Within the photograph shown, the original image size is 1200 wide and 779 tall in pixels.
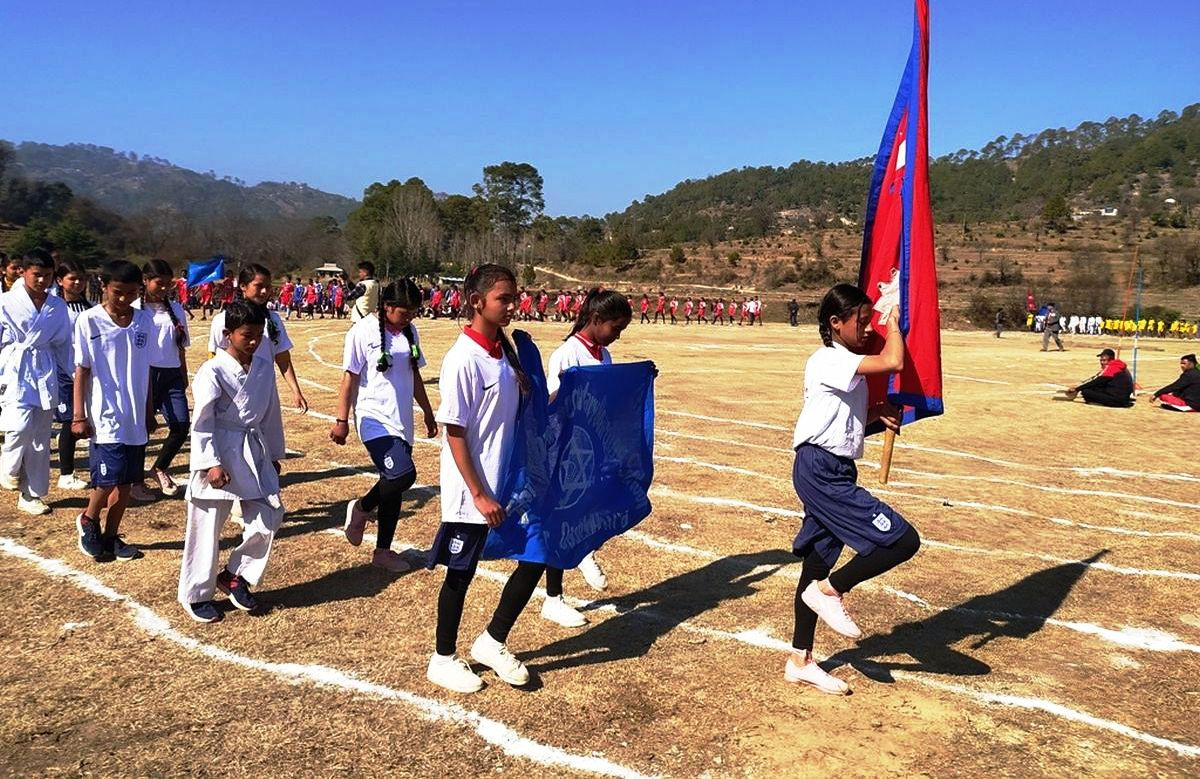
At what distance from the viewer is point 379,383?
561 centimetres

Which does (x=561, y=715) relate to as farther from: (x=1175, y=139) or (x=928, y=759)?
(x=1175, y=139)

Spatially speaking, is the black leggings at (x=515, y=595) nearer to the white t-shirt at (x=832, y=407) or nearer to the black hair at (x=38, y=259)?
the white t-shirt at (x=832, y=407)

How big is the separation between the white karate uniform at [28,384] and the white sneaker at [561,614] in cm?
464

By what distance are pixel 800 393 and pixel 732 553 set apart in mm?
10516

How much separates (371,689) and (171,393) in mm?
4678

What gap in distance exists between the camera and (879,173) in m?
4.68

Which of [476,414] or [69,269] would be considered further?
[69,269]

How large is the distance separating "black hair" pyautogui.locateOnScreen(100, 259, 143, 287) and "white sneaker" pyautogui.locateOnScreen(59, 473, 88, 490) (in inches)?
102

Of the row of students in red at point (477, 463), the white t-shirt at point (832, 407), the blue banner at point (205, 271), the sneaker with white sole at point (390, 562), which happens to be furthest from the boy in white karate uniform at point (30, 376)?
the white t-shirt at point (832, 407)

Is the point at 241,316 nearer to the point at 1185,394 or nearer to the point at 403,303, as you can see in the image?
the point at 403,303

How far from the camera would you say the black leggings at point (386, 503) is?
5539 mm

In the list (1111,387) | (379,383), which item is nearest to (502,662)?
(379,383)

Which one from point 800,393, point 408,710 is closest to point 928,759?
point 408,710

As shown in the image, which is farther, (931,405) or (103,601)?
(103,601)
